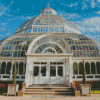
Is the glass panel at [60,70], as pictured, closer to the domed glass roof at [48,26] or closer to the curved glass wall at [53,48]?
the curved glass wall at [53,48]

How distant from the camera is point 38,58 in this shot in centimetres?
1534

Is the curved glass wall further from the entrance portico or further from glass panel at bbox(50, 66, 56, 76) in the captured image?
glass panel at bbox(50, 66, 56, 76)

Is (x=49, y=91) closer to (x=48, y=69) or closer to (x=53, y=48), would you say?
(x=48, y=69)

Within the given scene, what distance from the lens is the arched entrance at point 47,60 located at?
1522 cm

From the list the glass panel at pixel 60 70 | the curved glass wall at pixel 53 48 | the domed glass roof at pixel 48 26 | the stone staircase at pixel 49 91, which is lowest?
the stone staircase at pixel 49 91

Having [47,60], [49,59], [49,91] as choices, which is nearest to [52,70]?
[47,60]

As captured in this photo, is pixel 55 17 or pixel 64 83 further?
pixel 55 17

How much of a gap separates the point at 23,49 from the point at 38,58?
3224 millimetres

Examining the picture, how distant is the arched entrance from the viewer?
15219 millimetres

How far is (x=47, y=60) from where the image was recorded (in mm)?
15828

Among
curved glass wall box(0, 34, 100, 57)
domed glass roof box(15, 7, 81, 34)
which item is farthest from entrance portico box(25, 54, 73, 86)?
domed glass roof box(15, 7, 81, 34)

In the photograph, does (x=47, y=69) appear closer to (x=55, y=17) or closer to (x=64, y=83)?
(x=64, y=83)

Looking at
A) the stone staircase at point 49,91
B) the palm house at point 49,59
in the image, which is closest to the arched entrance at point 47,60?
the palm house at point 49,59

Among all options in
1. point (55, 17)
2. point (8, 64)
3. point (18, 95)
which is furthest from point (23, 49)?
point (55, 17)
